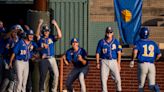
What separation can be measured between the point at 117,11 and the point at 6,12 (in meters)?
3.65

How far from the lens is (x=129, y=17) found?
17.8 m

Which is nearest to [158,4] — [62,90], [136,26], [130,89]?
[136,26]

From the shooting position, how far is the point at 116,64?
47.2 ft

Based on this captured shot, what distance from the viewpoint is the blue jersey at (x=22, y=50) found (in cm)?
1412

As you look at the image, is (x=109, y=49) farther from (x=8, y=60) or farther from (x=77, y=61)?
(x=8, y=60)

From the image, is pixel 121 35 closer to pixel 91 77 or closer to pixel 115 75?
pixel 91 77

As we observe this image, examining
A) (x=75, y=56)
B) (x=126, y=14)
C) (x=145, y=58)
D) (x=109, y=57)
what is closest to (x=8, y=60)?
(x=75, y=56)

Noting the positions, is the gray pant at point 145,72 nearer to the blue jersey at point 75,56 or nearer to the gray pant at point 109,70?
the gray pant at point 109,70

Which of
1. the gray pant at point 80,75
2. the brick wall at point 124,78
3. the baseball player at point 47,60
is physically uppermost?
the baseball player at point 47,60

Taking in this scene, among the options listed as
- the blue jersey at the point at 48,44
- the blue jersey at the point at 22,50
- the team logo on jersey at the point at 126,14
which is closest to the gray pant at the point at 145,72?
the blue jersey at the point at 48,44

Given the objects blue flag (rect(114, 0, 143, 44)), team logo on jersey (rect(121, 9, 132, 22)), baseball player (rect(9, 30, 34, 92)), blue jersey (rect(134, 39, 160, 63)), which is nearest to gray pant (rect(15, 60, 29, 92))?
baseball player (rect(9, 30, 34, 92))

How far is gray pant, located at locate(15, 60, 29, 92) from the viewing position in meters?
14.1

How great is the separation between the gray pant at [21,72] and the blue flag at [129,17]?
4.38 metres

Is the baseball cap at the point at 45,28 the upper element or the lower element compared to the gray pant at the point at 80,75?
upper
